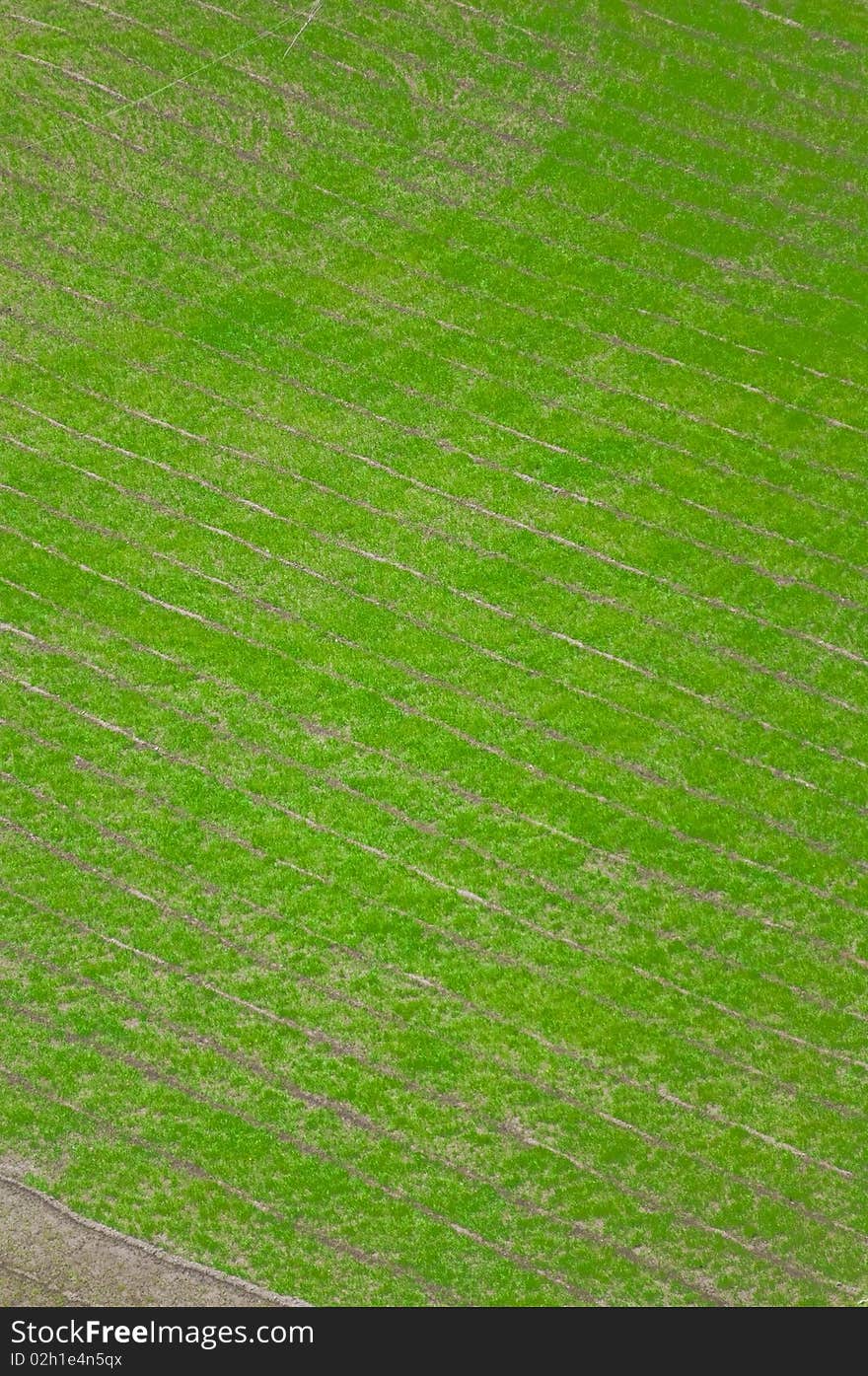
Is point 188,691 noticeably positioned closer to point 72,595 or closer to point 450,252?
point 72,595

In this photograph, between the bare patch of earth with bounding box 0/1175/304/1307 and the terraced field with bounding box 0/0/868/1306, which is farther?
the terraced field with bounding box 0/0/868/1306

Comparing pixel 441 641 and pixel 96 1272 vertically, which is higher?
pixel 441 641

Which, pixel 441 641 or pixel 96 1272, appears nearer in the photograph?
pixel 96 1272

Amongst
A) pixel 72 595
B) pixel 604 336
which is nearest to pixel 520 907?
pixel 72 595

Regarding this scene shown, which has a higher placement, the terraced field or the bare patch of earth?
the terraced field
